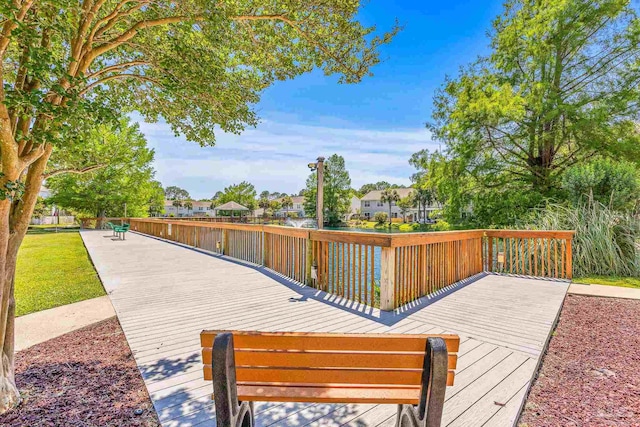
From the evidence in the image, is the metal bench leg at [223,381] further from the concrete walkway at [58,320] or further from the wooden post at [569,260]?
the wooden post at [569,260]

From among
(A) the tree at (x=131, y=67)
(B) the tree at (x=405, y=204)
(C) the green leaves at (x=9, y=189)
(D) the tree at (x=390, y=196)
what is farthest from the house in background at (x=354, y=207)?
(C) the green leaves at (x=9, y=189)

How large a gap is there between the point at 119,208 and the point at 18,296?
90.6ft

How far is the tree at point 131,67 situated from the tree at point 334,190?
39.4 m

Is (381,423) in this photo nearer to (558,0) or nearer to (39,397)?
(39,397)

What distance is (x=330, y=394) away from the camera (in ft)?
4.69

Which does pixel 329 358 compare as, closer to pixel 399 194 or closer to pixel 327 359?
pixel 327 359

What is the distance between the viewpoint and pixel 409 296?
15.0 ft

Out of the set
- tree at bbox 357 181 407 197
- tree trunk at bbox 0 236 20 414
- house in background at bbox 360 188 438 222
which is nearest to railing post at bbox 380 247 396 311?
tree trunk at bbox 0 236 20 414

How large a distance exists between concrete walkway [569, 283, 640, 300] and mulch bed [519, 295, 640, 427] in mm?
870

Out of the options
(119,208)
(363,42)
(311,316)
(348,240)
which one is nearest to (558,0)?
(363,42)

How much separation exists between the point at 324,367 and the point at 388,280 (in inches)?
115

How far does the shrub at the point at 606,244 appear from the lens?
6.73 meters

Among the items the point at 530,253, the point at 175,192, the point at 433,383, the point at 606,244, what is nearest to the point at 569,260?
the point at 530,253

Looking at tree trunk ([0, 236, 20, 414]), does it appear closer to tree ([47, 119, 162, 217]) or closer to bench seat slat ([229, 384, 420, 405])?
bench seat slat ([229, 384, 420, 405])
